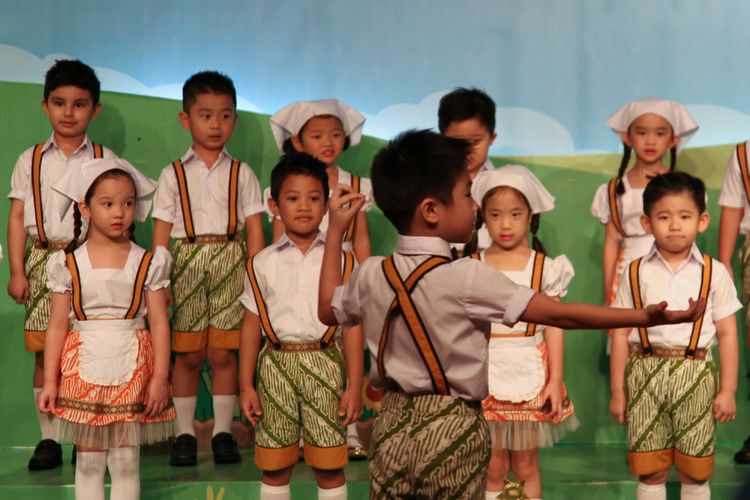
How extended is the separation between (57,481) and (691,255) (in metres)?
2.62

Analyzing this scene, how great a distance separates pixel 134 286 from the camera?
4281 mm

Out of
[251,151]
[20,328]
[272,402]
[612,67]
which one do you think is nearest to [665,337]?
[272,402]

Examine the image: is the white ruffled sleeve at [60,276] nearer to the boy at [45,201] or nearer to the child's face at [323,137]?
the boy at [45,201]

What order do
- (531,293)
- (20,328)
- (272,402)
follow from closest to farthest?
1. (531,293)
2. (272,402)
3. (20,328)

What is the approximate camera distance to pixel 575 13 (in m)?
5.91

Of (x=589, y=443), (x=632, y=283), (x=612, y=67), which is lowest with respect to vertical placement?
(x=589, y=443)

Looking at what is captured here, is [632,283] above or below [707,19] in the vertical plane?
below

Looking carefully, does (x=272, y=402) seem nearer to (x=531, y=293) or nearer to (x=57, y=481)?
(x=57, y=481)

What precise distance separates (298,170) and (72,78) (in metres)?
1.49

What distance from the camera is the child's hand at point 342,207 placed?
3008mm

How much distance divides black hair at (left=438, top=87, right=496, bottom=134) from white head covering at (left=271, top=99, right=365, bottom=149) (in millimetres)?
433

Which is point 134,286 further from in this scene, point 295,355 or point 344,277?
point 344,277

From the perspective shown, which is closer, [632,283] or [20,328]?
[632,283]

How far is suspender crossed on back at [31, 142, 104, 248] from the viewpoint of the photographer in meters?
5.16
